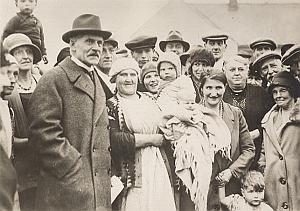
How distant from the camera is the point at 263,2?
93.0 inches

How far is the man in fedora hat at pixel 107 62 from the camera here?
A: 2238 millimetres

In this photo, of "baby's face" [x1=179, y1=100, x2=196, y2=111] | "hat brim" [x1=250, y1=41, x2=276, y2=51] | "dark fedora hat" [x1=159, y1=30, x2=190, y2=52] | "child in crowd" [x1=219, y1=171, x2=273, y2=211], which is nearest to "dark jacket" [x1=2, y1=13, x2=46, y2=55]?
"dark fedora hat" [x1=159, y1=30, x2=190, y2=52]

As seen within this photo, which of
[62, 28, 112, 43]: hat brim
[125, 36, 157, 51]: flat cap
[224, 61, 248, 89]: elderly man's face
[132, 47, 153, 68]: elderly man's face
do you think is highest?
[62, 28, 112, 43]: hat brim

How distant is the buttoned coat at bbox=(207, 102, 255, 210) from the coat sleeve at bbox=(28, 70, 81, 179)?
23.3 inches

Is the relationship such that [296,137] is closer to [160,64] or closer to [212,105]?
[212,105]

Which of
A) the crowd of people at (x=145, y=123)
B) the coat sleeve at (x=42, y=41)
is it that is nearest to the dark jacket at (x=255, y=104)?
the crowd of people at (x=145, y=123)

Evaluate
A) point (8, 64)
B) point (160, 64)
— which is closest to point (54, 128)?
point (8, 64)

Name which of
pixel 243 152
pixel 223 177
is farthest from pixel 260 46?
pixel 223 177

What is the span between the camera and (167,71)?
2295 millimetres

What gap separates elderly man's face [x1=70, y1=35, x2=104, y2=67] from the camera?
87.0 inches

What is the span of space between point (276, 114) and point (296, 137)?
5.1 inches

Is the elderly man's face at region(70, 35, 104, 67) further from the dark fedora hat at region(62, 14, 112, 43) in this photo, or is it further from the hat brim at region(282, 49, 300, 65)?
the hat brim at region(282, 49, 300, 65)

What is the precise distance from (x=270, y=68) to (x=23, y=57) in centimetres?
106

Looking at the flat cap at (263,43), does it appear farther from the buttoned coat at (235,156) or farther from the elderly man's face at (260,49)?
the buttoned coat at (235,156)
